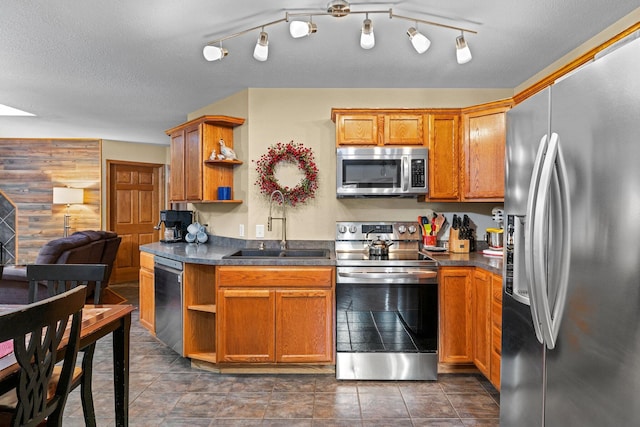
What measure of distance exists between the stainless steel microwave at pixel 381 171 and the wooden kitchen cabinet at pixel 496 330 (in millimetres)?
975

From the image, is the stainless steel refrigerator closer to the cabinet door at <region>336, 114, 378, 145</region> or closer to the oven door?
the oven door

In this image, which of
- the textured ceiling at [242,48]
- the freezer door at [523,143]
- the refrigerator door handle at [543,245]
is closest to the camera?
the refrigerator door handle at [543,245]

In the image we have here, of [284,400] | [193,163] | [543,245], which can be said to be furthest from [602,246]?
[193,163]

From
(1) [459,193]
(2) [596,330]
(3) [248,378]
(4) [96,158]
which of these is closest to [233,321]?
(3) [248,378]

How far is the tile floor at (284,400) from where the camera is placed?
2.31 meters

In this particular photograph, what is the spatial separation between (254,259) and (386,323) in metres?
1.03

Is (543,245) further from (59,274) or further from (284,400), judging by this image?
(59,274)

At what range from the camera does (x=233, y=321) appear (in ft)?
9.37

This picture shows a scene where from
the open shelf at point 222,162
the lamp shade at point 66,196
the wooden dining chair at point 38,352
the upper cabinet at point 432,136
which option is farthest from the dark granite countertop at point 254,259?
the lamp shade at point 66,196

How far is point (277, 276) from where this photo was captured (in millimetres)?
2848

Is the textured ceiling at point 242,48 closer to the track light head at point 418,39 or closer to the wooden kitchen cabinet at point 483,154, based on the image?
the track light head at point 418,39

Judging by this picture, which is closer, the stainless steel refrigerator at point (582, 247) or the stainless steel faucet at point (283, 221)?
the stainless steel refrigerator at point (582, 247)

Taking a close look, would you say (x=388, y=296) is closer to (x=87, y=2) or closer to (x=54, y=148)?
(x=87, y=2)

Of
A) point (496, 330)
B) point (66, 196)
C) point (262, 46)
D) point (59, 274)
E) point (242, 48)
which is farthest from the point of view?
point (66, 196)
